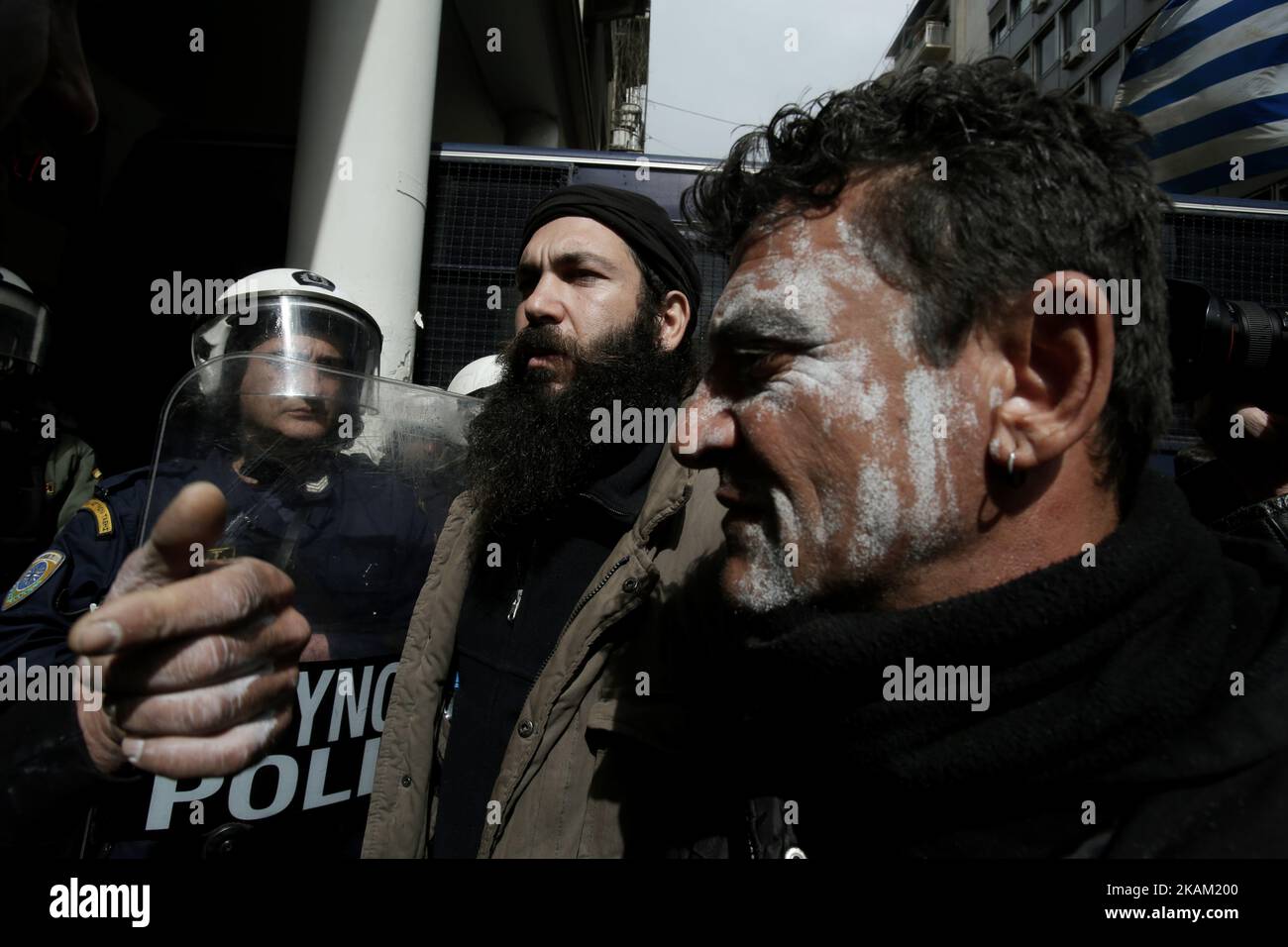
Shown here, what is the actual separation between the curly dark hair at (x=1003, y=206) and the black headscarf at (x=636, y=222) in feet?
3.59

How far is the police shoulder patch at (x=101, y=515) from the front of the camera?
2.04 meters

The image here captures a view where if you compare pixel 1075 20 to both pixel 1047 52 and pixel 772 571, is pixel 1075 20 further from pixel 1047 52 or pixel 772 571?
pixel 772 571

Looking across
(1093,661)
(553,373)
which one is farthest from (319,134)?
(1093,661)

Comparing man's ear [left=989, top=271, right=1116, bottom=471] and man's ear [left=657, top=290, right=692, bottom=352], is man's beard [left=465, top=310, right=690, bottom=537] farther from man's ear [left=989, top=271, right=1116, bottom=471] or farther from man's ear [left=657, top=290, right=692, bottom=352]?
man's ear [left=989, top=271, right=1116, bottom=471]

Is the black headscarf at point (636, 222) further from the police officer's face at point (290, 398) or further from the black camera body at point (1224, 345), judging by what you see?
the black camera body at point (1224, 345)

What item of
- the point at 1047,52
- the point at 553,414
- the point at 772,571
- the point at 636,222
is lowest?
the point at 772,571

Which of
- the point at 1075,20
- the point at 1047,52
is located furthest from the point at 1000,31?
the point at 1075,20

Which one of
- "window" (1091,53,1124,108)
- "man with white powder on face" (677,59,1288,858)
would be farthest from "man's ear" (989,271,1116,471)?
"window" (1091,53,1124,108)

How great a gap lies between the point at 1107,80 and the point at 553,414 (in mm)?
28376

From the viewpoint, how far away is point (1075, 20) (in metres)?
25.7

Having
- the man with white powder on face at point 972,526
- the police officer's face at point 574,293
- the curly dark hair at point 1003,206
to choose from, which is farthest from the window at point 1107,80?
the man with white powder on face at point 972,526

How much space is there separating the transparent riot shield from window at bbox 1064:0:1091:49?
102 ft

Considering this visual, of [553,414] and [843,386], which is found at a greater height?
[553,414]

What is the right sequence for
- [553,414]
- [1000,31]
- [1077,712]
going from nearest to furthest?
1. [1077,712]
2. [553,414]
3. [1000,31]
